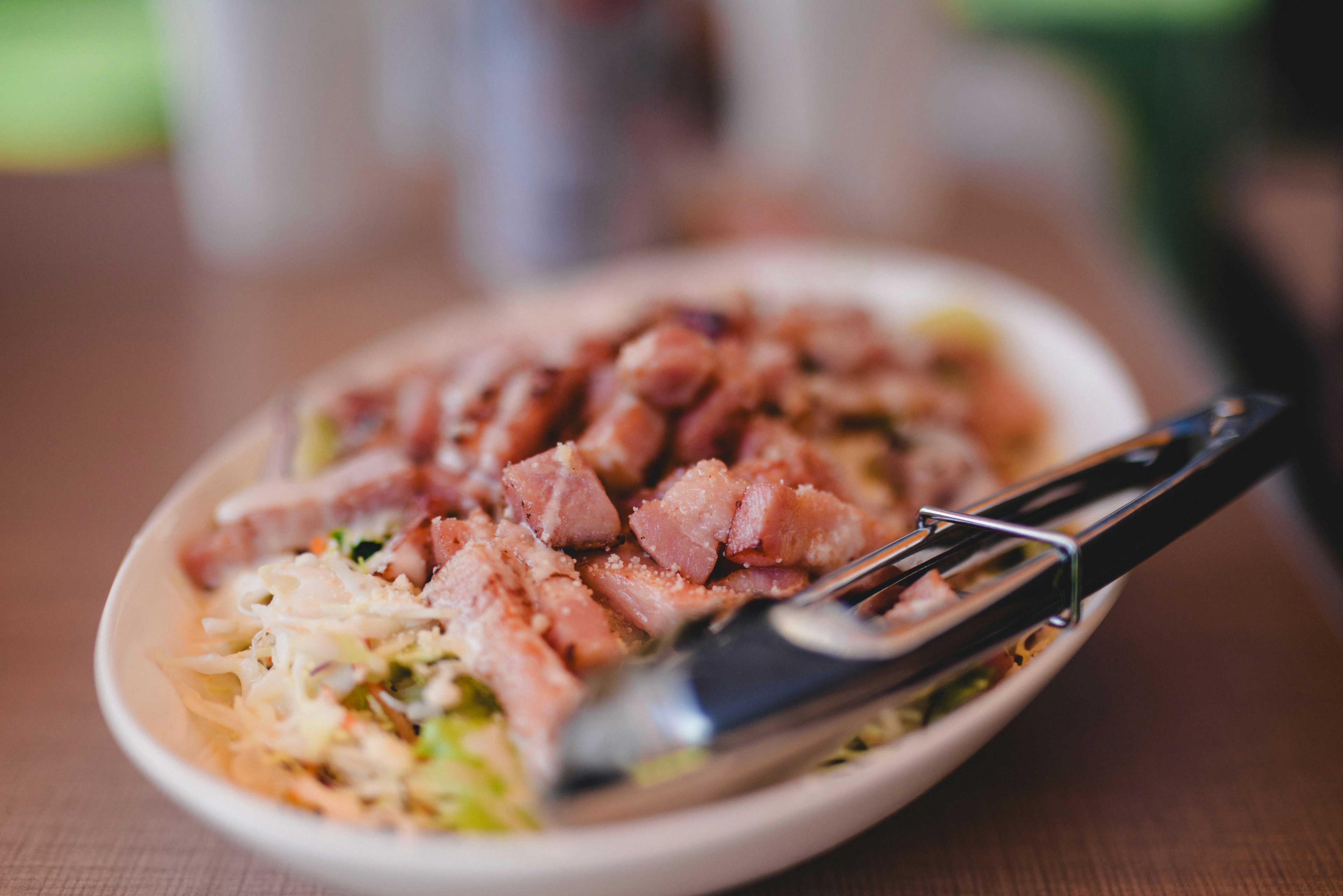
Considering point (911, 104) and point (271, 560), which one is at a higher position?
point (911, 104)

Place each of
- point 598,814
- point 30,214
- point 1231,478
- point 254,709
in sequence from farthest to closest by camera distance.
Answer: point 30,214 < point 1231,478 < point 254,709 < point 598,814

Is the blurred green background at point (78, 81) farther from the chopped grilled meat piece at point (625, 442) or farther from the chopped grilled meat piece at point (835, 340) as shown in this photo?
the chopped grilled meat piece at point (625, 442)

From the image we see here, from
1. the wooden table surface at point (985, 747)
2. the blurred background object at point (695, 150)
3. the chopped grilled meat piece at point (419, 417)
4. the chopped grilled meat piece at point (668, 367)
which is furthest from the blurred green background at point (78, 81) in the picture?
the chopped grilled meat piece at point (668, 367)

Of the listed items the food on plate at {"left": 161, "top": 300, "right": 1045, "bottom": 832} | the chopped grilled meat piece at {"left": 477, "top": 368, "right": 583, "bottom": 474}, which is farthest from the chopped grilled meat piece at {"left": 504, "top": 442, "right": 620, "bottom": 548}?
the chopped grilled meat piece at {"left": 477, "top": 368, "right": 583, "bottom": 474}

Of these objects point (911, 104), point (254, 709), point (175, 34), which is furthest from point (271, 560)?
point (911, 104)

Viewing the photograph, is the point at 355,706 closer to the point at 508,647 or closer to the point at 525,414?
the point at 508,647

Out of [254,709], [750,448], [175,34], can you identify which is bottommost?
[254,709]

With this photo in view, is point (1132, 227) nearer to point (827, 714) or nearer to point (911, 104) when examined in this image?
point (911, 104)
